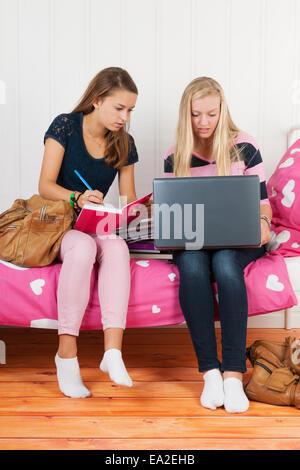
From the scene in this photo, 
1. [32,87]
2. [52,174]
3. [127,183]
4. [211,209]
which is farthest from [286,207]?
[32,87]

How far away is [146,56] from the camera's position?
6.41 ft

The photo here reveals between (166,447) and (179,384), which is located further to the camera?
(179,384)

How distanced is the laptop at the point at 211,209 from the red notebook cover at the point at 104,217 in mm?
85

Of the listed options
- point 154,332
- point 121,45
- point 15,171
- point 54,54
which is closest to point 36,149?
point 15,171

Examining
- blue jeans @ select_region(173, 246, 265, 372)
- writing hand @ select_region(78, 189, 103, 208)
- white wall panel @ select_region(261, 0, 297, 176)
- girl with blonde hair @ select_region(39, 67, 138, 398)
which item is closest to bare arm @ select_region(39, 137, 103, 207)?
girl with blonde hair @ select_region(39, 67, 138, 398)

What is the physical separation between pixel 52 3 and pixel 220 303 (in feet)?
4.87

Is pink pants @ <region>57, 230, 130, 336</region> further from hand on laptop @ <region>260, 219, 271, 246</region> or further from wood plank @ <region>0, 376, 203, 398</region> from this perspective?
hand on laptop @ <region>260, 219, 271, 246</region>

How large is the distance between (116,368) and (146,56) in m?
1.36

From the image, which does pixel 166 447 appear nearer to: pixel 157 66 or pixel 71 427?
pixel 71 427

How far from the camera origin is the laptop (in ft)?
3.91

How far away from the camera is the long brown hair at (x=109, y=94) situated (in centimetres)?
146

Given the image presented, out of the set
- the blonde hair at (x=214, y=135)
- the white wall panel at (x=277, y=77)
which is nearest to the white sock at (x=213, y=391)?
the blonde hair at (x=214, y=135)

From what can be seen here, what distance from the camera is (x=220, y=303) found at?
3.92 ft

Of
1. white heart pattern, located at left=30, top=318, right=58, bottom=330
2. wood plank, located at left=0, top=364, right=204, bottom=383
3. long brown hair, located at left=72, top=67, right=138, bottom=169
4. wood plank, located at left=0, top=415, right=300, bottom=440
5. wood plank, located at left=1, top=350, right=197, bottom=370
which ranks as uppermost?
long brown hair, located at left=72, top=67, right=138, bottom=169
